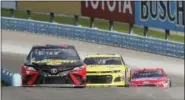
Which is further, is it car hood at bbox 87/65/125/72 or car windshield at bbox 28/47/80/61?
car hood at bbox 87/65/125/72

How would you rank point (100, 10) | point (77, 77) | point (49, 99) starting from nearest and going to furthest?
point (49, 99) → point (77, 77) → point (100, 10)

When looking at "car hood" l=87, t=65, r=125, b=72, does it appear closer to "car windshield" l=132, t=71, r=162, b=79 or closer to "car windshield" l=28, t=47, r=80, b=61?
"car windshield" l=28, t=47, r=80, b=61

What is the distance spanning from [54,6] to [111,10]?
814 centimetres

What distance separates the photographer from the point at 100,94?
1302cm

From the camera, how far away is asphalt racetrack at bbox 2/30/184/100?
41.6 feet

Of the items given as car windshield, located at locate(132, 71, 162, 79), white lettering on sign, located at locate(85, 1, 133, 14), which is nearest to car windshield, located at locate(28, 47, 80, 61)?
car windshield, located at locate(132, 71, 162, 79)

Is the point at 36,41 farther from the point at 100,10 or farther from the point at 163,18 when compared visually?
the point at 163,18

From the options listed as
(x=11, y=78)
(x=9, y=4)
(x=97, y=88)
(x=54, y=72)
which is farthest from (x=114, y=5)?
(x=97, y=88)

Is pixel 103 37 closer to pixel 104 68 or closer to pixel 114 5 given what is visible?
pixel 114 5

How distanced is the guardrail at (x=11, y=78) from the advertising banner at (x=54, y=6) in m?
24.9

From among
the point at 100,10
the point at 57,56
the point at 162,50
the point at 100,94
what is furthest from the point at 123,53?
the point at 100,94

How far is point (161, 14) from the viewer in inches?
1423

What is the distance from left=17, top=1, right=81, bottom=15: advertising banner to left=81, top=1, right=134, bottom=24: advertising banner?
1.11 meters

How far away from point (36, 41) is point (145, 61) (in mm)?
11190
